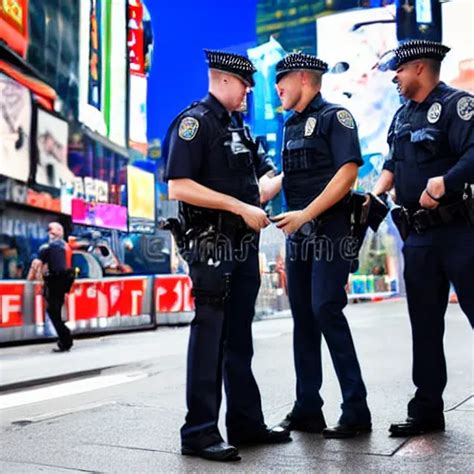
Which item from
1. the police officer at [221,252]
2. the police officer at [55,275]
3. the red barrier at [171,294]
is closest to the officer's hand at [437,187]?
the police officer at [221,252]

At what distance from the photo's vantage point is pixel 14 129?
1061cm

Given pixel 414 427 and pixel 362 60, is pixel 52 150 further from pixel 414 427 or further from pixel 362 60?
pixel 362 60

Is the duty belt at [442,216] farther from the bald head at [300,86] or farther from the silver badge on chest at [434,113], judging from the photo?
the bald head at [300,86]

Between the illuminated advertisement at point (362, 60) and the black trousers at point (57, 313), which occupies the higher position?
the illuminated advertisement at point (362, 60)

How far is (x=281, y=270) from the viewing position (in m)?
15.2

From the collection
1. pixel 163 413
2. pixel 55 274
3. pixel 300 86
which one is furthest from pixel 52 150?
pixel 300 86

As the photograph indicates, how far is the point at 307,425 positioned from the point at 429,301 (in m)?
0.88

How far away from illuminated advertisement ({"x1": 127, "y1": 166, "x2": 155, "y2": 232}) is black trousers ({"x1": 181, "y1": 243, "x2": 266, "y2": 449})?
32.4 ft

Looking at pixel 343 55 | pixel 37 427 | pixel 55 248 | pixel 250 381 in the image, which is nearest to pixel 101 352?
pixel 55 248

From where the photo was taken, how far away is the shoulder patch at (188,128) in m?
3.52

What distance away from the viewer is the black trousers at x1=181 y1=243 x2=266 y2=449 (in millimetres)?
3480

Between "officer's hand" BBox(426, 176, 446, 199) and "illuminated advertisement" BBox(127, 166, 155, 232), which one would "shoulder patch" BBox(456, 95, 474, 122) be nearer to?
"officer's hand" BBox(426, 176, 446, 199)

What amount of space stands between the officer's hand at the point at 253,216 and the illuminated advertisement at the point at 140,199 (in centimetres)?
1002

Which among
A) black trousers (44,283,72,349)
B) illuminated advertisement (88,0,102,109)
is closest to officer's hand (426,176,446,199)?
black trousers (44,283,72,349)
